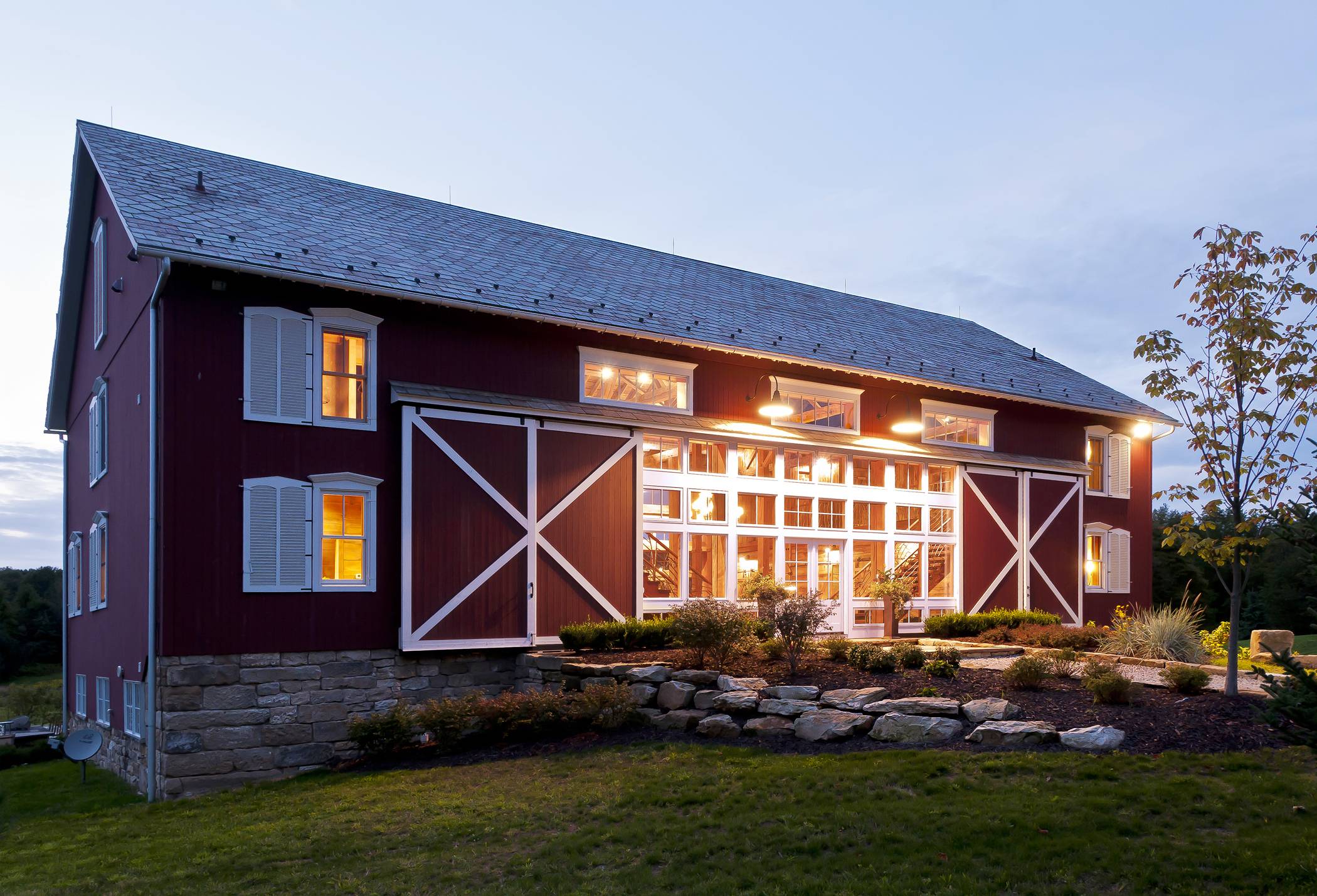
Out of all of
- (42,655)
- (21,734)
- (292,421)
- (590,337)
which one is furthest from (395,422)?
(42,655)

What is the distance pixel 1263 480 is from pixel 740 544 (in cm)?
882

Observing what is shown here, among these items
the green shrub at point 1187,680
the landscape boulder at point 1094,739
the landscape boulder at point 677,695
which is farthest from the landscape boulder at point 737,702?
the green shrub at point 1187,680

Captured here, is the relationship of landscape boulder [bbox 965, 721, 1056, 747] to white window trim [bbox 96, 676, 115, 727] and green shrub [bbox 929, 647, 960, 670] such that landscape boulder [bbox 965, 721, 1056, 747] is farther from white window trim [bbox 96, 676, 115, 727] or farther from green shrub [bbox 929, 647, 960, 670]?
white window trim [bbox 96, 676, 115, 727]

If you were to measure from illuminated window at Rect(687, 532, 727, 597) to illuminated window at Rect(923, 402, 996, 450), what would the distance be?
576 cm

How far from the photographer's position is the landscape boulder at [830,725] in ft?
35.9

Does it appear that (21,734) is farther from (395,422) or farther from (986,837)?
(986,837)

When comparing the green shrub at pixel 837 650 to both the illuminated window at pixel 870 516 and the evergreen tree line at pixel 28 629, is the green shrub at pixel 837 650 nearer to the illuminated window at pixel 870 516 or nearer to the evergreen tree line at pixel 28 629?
the illuminated window at pixel 870 516

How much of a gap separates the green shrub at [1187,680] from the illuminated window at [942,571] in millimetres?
8999

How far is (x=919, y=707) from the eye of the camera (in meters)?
11.0

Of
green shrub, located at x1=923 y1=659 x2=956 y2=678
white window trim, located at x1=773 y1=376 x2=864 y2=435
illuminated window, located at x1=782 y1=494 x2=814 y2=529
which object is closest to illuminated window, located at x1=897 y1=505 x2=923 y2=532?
white window trim, located at x1=773 y1=376 x2=864 y2=435

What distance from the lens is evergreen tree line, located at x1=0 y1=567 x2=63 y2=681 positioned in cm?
4788

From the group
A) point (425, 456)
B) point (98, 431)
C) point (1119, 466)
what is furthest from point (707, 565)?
point (1119, 466)

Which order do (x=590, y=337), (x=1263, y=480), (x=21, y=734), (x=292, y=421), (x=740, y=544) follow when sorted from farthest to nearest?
(x=21, y=734) < (x=740, y=544) < (x=590, y=337) < (x=292, y=421) < (x=1263, y=480)

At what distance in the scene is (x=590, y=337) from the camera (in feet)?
55.6
